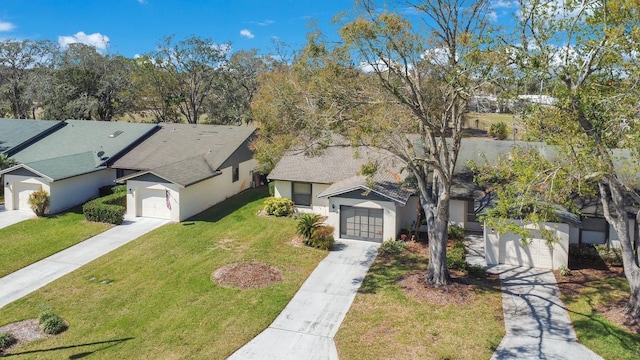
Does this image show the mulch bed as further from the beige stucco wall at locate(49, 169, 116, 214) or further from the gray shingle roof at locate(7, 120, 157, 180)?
the gray shingle roof at locate(7, 120, 157, 180)

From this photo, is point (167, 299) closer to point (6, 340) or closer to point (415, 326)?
point (6, 340)

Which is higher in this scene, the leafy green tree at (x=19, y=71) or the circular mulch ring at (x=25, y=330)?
the leafy green tree at (x=19, y=71)

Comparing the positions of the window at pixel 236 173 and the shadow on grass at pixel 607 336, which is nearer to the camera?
the shadow on grass at pixel 607 336

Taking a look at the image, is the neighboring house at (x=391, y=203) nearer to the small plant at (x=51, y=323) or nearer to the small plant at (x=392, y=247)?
the small plant at (x=392, y=247)

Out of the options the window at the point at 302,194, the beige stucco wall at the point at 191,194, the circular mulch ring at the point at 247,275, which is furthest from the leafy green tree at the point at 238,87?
the circular mulch ring at the point at 247,275

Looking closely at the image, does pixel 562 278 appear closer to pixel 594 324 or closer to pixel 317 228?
pixel 594 324

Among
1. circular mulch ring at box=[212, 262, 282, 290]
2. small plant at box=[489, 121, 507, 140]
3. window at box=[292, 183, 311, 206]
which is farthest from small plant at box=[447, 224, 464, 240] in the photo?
small plant at box=[489, 121, 507, 140]

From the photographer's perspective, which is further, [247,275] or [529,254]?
[529,254]

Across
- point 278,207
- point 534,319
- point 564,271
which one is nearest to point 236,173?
point 278,207
